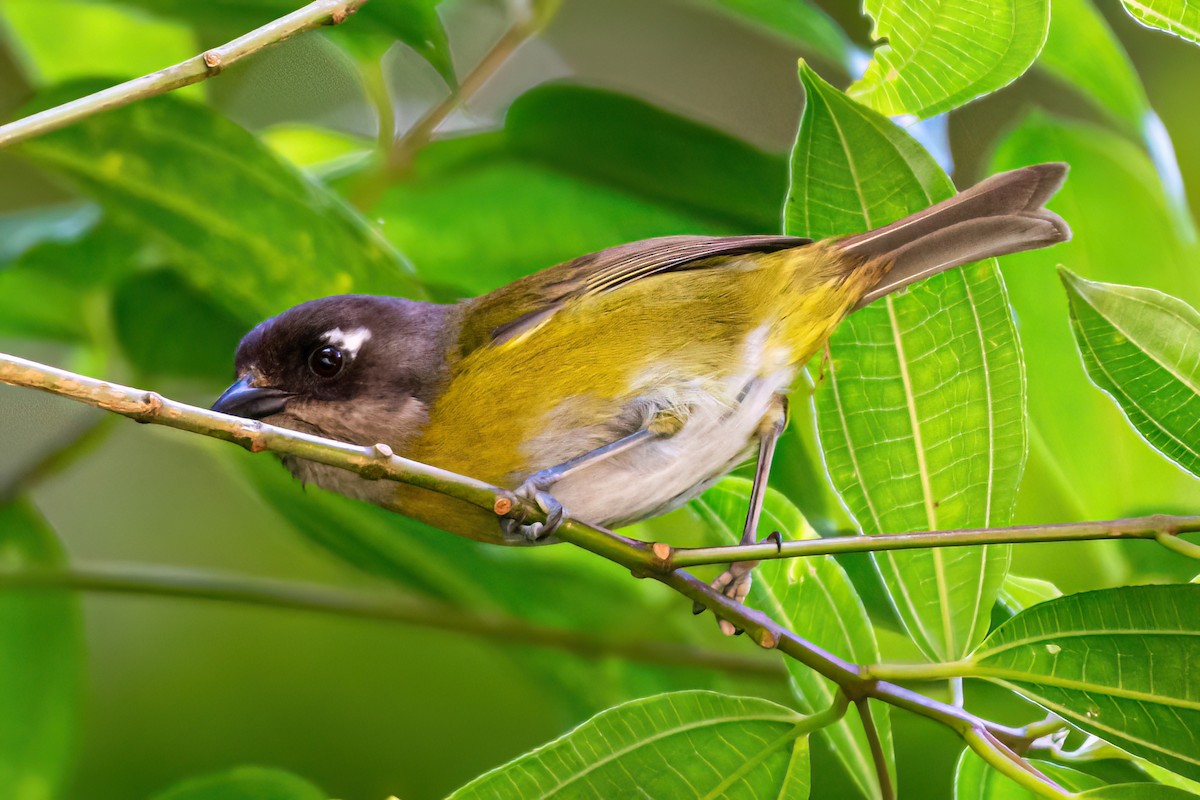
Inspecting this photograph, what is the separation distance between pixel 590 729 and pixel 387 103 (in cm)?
135

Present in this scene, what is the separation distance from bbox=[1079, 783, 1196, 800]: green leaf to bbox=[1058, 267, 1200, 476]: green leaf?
1.10ft

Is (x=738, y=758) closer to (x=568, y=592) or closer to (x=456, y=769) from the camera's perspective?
(x=568, y=592)

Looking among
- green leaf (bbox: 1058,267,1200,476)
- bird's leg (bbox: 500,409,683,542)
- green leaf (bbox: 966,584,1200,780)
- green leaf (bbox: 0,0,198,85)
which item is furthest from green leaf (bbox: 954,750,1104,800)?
green leaf (bbox: 0,0,198,85)

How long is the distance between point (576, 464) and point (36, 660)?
4.05ft

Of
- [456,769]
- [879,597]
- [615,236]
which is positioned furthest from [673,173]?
[456,769]

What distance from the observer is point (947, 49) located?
4.59 feet

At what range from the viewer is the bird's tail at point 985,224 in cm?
146

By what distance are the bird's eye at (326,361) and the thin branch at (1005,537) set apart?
0.79 metres

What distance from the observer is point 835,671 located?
1233mm

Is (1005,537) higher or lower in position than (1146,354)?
lower

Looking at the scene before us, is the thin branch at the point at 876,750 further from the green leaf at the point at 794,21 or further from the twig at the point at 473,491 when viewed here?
the green leaf at the point at 794,21

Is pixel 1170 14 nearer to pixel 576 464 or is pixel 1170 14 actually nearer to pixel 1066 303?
pixel 1066 303

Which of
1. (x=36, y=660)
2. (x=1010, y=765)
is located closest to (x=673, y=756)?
(x=1010, y=765)

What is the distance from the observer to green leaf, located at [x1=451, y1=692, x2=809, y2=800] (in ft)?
4.12
